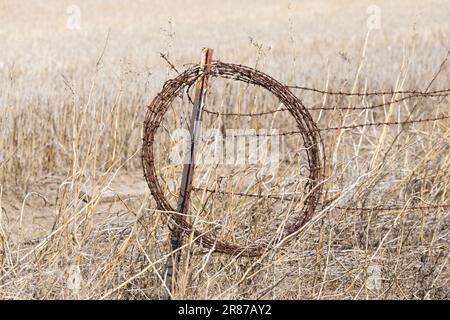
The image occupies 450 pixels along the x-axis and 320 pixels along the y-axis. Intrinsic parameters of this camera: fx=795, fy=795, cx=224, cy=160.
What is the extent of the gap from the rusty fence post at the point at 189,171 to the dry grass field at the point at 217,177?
66 mm

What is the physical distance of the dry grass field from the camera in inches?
143

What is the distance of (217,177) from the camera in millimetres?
3920

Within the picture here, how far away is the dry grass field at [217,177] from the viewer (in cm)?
363

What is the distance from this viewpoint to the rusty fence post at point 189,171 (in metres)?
3.44

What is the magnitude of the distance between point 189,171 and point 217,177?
47cm

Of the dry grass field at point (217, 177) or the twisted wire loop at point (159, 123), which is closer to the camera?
the twisted wire loop at point (159, 123)

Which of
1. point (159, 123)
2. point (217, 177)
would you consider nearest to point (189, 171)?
point (159, 123)

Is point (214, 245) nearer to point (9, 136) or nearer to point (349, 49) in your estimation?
point (9, 136)

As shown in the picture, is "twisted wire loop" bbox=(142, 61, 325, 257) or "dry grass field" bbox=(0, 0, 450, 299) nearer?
"twisted wire loop" bbox=(142, 61, 325, 257)

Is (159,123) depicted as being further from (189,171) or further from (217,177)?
(217,177)

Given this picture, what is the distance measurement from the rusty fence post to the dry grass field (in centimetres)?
7

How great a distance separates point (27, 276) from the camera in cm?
Result: 343
